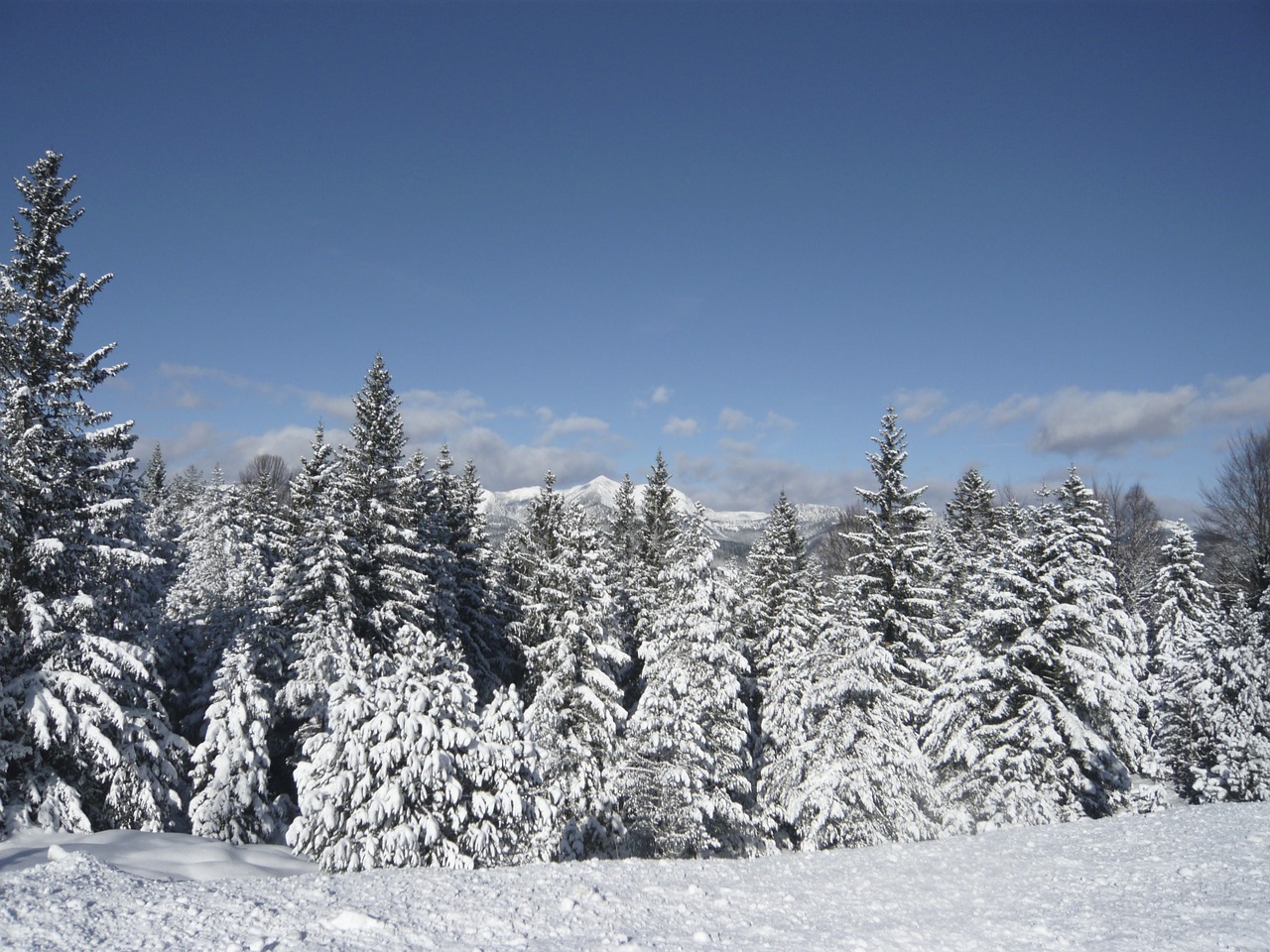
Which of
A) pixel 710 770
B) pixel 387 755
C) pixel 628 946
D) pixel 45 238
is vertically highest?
pixel 45 238

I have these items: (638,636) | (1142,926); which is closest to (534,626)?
(638,636)

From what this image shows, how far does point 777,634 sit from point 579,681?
877 centimetres

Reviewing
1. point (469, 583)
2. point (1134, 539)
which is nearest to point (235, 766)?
point (469, 583)

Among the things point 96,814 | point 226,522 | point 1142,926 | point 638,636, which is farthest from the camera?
point 226,522

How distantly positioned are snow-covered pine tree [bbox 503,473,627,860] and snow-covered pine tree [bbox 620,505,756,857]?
Result: 2.61ft

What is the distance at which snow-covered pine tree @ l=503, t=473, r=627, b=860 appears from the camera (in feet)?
65.9

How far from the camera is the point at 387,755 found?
1172 centimetres

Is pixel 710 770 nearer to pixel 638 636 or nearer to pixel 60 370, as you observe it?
pixel 638 636

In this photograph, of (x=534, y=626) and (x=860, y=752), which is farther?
(x=534, y=626)

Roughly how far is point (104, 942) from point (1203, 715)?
3069cm

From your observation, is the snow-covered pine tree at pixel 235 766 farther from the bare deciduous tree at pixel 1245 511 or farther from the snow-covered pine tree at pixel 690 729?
the bare deciduous tree at pixel 1245 511

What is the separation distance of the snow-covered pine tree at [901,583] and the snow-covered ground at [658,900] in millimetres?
12477

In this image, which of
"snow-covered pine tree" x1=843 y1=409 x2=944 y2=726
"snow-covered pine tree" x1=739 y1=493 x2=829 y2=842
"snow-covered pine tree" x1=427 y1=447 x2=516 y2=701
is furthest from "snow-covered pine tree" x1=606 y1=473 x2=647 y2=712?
"snow-covered pine tree" x1=843 y1=409 x2=944 y2=726

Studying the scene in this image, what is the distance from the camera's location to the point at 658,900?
369 inches
